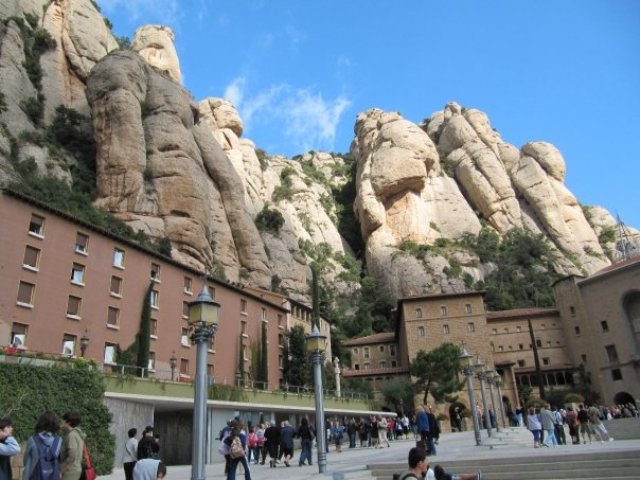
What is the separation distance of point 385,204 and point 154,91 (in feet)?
151

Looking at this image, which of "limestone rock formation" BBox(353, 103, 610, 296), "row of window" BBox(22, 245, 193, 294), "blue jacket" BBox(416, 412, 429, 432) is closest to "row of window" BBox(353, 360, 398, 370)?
"limestone rock formation" BBox(353, 103, 610, 296)

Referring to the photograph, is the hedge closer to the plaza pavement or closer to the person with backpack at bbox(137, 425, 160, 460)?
the plaza pavement

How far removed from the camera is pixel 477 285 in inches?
3123

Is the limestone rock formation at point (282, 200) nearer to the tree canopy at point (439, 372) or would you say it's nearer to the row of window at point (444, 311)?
the row of window at point (444, 311)

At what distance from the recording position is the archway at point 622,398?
5353 centimetres

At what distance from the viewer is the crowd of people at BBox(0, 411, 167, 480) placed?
18.8 ft

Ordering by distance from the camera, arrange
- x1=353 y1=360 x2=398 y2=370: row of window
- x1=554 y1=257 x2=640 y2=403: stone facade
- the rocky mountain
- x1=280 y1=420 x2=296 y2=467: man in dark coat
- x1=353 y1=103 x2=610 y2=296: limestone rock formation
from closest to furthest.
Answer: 1. x1=280 y1=420 x2=296 y2=467: man in dark coat
2. the rocky mountain
3. x1=554 y1=257 x2=640 y2=403: stone facade
4. x1=353 y1=360 x2=398 y2=370: row of window
5. x1=353 y1=103 x2=610 y2=296: limestone rock formation

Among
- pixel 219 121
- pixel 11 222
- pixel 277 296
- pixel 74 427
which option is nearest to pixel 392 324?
pixel 277 296

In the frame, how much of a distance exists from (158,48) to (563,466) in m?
86.5

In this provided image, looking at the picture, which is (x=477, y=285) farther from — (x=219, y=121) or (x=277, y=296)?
(x=219, y=121)

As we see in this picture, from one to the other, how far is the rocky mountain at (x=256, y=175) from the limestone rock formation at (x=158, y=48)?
27cm

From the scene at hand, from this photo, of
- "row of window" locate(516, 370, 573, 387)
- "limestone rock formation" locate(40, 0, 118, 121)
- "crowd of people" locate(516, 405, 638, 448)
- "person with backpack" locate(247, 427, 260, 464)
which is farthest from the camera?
"row of window" locate(516, 370, 573, 387)

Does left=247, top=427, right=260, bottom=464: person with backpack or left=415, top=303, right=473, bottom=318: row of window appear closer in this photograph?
left=247, top=427, right=260, bottom=464: person with backpack

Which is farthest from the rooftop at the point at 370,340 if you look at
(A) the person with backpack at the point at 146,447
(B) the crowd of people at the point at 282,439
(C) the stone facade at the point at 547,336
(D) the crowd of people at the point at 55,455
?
(D) the crowd of people at the point at 55,455
